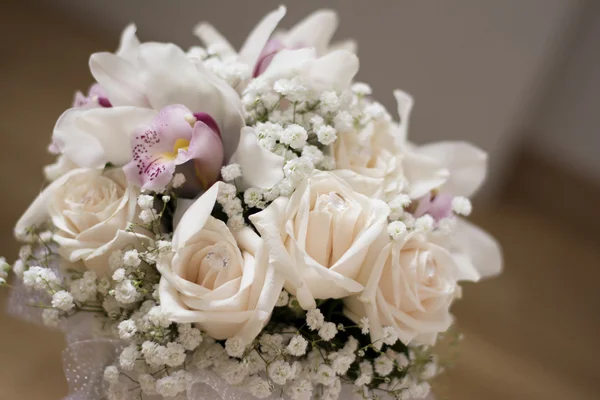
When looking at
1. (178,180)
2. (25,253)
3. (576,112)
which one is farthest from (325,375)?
(576,112)

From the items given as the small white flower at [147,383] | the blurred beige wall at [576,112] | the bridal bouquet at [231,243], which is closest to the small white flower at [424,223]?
the bridal bouquet at [231,243]

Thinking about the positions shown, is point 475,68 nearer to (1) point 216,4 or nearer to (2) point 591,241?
(2) point 591,241

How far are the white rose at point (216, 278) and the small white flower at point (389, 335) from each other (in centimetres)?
13

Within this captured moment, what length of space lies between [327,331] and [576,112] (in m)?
1.98

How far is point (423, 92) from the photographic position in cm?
221

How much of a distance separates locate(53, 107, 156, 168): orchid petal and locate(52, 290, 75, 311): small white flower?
14 centimetres

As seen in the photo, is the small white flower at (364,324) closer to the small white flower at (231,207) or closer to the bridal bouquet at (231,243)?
the bridal bouquet at (231,243)

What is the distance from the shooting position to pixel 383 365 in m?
0.70

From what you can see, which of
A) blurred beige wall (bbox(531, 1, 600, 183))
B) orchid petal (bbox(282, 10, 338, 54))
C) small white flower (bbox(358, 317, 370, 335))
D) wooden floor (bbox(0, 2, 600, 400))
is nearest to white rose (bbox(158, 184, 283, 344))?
small white flower (bbox(358, 317, 370, 335))

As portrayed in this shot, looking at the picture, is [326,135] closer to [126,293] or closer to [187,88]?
[187,88]

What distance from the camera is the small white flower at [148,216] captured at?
0.66 meters

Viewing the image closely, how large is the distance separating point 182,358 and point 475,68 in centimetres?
173

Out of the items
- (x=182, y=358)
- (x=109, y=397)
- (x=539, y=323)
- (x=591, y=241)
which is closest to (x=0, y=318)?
(x=109, y=397)

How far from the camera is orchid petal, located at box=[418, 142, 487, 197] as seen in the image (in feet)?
2.89
